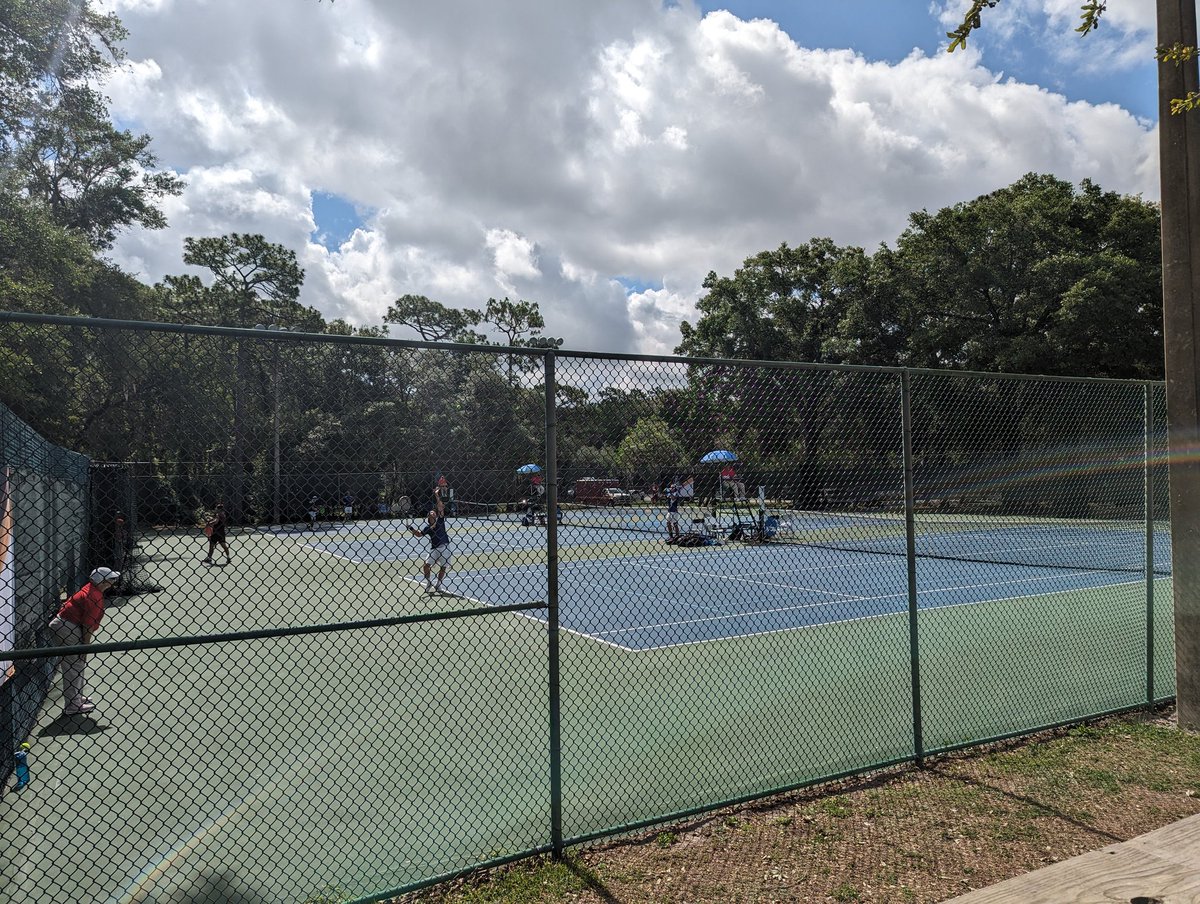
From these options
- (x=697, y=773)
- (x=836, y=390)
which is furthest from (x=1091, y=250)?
(x=697, y=773)

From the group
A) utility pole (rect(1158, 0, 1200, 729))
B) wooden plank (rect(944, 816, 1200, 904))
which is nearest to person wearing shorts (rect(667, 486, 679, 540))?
wooden plank (rect(944, 816, 1200, 904))

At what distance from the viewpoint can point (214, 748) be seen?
6449 mm

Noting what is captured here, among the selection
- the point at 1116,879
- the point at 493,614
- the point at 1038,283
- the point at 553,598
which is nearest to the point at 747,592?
the point at 493,614

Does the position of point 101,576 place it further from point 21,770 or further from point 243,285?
point 243,285

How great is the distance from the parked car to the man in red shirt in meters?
4.89

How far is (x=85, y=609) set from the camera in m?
6.63

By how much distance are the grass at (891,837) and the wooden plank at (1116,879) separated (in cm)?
23

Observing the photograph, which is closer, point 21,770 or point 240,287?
point 21,770

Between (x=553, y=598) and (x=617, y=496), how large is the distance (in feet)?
2.59

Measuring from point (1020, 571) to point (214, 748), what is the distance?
1419cm

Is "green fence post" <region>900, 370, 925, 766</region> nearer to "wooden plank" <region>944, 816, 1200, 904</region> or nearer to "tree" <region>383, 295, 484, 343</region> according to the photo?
"wooden plank" <region>944, 816, 1200, 904</region>

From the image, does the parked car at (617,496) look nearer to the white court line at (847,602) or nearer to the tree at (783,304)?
the white court line at (847,602)

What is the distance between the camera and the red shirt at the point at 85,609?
6.62 meters

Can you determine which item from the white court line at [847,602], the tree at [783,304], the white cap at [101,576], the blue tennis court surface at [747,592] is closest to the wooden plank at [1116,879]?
the blue tennis court surface at [747,592]
